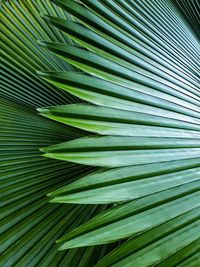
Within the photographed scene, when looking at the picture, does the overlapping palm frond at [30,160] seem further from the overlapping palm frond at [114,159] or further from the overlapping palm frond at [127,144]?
the overlapping palm frond at [127,144]

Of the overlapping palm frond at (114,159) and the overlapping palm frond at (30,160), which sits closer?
the overlapping palm frond at (114,159)

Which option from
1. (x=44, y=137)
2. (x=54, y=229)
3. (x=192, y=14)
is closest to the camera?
(x=54, y=229)

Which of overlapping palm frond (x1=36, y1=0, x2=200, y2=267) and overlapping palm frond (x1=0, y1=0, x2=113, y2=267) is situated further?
overlapping palm frond (x1=0, y1=0, x2=113, y2=267)

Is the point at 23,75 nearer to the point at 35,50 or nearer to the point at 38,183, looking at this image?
the point at 35,50

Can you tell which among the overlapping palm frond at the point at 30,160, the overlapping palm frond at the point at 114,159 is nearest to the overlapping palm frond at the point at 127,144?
the overlapping palm frond at the point at 114,159

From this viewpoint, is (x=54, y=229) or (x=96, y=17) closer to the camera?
(x=96, y=17)

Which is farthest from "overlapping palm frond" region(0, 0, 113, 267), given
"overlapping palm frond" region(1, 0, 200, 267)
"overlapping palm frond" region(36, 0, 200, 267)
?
"overlapping palm frond" region(36, 0, 200, 267)

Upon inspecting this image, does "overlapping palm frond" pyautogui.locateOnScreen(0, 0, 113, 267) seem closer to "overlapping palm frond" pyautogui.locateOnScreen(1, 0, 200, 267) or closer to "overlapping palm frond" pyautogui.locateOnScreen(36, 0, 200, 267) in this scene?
"overlapping palm frond" pyautogui.locateOnScreen(1, 0, 200, 267)

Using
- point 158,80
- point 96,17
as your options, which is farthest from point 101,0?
point 158,80
